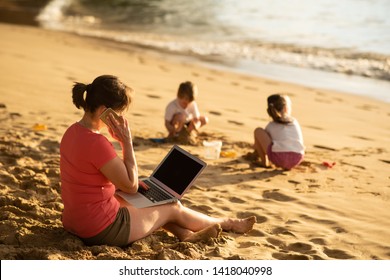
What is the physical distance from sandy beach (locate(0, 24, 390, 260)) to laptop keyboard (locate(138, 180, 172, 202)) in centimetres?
33

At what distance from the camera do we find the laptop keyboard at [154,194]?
14.0 feet

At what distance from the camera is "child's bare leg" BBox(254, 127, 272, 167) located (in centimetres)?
632

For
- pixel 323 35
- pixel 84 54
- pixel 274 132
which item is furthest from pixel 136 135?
pixel 323 35

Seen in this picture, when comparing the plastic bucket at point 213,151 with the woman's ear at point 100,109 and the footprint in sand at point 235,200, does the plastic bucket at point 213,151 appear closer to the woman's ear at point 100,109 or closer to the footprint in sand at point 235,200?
the footprint in sand at point 235,200

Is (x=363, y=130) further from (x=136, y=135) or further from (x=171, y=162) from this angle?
(x=171, y=162)

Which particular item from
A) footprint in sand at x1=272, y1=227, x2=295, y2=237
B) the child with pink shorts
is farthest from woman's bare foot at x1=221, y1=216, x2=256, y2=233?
the child with pink shorts

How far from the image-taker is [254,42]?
17312mm

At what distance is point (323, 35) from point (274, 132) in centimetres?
1333

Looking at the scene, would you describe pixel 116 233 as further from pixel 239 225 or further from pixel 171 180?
pixel 239 225

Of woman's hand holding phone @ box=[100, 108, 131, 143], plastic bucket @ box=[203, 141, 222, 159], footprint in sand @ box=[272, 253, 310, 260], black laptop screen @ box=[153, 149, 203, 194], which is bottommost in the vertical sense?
footprint in sand @ box=[272, 253, 310, 260]

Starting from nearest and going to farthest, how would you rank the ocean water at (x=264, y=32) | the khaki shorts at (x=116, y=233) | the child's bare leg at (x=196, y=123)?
the khaki shorts at (x=116, y=233) < the child's bare leg at (x=196, y=123) < the ocean water at (x=264, y=32)

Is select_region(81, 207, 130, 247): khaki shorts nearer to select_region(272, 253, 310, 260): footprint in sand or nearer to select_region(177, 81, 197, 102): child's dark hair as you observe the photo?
select_region(272, 253, 310, 260): footprint in sand

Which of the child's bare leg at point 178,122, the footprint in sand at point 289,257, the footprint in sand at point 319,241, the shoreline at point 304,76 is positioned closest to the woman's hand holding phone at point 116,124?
the footprint in sand at point 289,257
